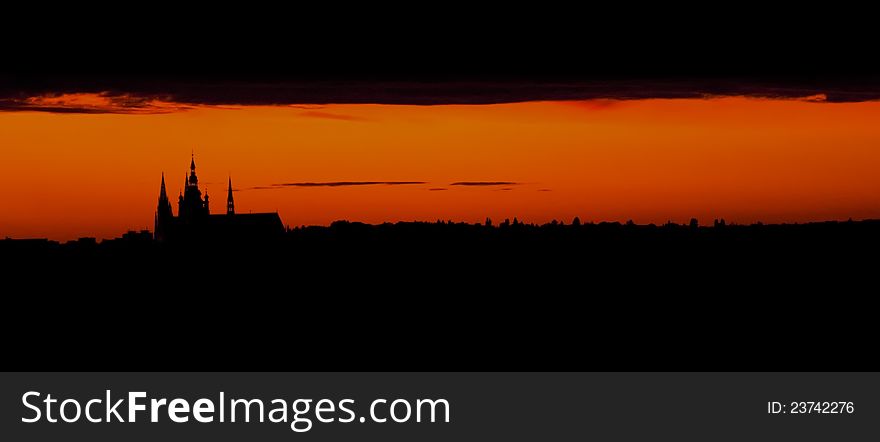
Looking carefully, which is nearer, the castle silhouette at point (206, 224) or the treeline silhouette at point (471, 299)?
the treeline silhouette at point (471, 299)

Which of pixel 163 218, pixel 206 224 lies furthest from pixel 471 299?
pixel 163 218

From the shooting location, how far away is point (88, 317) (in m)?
119

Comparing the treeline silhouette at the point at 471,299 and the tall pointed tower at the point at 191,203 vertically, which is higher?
the tall pointed tower at the point at 191,203

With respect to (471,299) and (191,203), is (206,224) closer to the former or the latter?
(191,203)

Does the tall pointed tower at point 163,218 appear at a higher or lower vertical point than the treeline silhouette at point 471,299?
higher

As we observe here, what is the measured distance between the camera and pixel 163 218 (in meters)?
182

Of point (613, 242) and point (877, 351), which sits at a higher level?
point (613, 242)

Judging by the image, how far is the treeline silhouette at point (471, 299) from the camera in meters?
91.1

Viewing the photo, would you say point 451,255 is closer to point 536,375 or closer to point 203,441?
point 536,375

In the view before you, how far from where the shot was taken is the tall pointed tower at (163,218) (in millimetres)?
180125

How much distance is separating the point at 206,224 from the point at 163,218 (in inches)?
741

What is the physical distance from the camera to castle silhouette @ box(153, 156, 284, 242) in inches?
6393

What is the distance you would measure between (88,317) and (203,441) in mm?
81060

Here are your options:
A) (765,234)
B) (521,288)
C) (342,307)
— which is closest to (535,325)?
(342,307)
